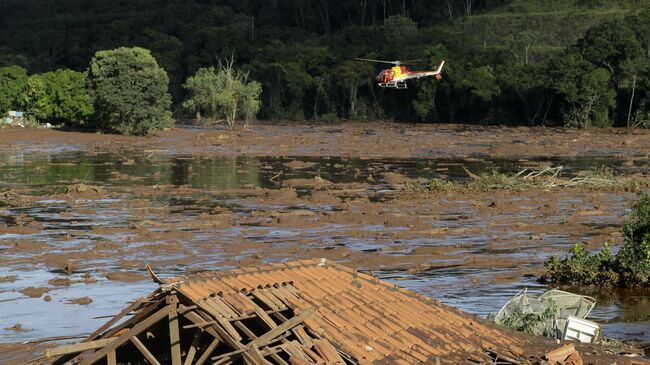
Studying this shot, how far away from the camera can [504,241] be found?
2628 centimetres

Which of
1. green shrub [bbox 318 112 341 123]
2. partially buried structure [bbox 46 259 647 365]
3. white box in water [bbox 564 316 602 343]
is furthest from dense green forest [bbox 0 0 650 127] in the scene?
partially buried structure [bbox 46 259 647 365]

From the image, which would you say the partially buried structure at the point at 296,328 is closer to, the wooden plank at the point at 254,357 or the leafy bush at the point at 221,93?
the wooden plank at the point at 254,357

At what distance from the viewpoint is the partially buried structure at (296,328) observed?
1007 cm

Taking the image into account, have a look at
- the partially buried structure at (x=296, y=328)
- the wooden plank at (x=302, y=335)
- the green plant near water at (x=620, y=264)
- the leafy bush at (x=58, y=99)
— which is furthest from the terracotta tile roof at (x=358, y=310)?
the leafy bush at (x=58, y=99)

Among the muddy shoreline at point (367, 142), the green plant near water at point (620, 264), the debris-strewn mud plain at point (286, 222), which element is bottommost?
the muddy shoreline at point (367, 142)

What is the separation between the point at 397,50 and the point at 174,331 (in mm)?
98666

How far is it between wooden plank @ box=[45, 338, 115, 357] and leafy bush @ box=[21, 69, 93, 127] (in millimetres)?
60845

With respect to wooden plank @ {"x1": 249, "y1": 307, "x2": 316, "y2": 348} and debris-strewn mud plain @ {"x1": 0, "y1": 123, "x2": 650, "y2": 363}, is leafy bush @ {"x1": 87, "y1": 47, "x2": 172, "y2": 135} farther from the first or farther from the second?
→ wooden plank @ {"x1": 249, "y1": 307, "x2": 316, "y2": 348}

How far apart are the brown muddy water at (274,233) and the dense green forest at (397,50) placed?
1354 inches

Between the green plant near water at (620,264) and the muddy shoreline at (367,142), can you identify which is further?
the muddy shoreline at (367,142)

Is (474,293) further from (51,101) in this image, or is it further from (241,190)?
(51,101)

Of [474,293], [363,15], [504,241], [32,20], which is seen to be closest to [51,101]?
[504,241]

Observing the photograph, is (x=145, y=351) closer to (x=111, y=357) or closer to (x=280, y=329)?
(x=111, y=357)

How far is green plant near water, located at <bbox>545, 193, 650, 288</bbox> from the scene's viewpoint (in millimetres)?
20016
